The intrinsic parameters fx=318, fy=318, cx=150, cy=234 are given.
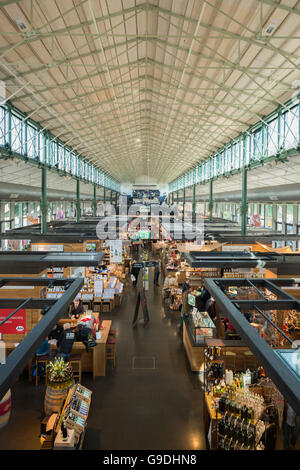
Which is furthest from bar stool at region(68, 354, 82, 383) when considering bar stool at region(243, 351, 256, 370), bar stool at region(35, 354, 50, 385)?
bar stool at region(243, 351, 256, 370)

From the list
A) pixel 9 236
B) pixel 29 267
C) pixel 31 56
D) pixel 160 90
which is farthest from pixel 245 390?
pixel 160 90

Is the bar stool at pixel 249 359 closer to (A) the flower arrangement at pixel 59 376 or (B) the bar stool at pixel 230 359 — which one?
(B) the bar stool at pixel 230 359

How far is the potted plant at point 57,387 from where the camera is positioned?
590 centimetres

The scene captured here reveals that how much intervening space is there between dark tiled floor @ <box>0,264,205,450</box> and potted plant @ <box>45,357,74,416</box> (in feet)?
1.93

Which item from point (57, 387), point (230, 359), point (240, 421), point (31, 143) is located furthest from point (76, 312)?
point (31, 143)

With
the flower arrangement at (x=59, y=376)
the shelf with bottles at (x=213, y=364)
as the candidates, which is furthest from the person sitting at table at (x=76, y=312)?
the shelf with bottles at (x=213, y=364)

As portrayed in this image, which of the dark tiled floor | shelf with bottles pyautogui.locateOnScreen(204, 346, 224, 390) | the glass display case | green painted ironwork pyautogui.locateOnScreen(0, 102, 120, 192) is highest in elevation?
green painted ironwork pyautogui.locateOnScreen(0, 102, 120, 192)

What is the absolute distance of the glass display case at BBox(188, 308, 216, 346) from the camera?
8.38 meters

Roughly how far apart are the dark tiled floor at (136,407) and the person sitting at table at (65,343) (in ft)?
3.16

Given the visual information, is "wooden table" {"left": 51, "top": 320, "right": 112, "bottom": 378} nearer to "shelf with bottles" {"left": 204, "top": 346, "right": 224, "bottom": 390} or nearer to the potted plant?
the potted plant

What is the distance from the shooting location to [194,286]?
591 inches

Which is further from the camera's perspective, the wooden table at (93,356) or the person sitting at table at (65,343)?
the wooden table at (93,356)

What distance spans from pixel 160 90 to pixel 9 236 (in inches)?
395
